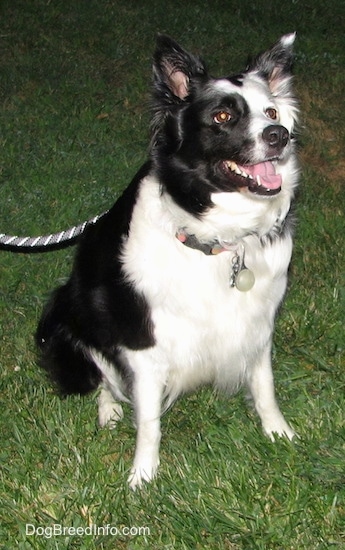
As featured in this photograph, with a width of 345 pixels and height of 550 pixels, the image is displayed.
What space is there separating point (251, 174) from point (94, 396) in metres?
1.47

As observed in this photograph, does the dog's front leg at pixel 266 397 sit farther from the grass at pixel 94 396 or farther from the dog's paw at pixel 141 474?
the dog's paw at pixel 141 474

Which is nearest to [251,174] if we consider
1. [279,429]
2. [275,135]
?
[275,135]

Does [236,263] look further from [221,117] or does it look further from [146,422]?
[146,422]

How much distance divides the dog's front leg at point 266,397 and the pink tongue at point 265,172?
2.87 feet

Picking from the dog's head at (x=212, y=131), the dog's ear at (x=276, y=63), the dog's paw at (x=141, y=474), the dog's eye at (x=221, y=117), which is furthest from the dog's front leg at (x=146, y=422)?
the dog's ear at (x=276, y=63)

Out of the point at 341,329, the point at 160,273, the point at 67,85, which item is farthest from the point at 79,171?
the point at 160,273

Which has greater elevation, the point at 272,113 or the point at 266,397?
the point at 272,113

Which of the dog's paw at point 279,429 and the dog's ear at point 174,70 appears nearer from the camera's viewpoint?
the dog's ear at point 174,70

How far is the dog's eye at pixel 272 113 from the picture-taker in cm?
331

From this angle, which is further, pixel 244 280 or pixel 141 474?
pixel 141 474

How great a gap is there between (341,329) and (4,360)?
188 cm

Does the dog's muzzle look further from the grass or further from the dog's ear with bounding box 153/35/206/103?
the grass

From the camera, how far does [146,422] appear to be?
3590mm

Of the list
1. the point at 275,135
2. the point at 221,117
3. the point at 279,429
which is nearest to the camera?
the point at 275,135
